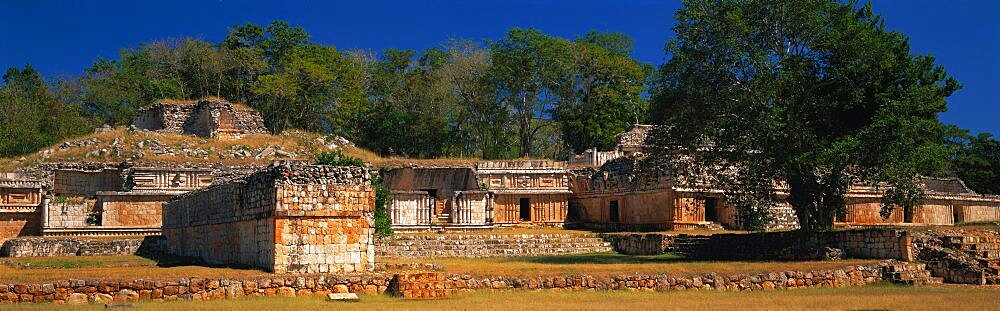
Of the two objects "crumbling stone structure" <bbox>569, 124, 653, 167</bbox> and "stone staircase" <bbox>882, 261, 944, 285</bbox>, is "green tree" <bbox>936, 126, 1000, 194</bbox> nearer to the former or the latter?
"crumbling stone structure" <bbox>569, 124, 653, 167</bbox>

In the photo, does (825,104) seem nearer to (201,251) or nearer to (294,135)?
(201,251)

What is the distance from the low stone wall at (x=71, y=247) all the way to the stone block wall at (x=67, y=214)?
12.2 feet

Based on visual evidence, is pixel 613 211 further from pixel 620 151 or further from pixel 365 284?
pixel 365 284

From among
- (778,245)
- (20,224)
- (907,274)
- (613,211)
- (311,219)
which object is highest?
(613,211)

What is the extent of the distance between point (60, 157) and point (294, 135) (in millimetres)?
11799

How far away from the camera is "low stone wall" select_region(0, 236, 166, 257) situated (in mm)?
31484

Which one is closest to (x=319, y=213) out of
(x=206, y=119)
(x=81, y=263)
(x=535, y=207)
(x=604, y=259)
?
(x=81, y=263)

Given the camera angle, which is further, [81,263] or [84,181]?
[84,181]

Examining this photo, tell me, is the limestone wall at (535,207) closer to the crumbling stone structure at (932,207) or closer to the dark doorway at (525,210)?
the dark doorway at (525,210)

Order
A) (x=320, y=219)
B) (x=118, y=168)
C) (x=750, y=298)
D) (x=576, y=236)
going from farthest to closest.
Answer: (x=118, y=168) < (x=576, y=236) < (x=320, y=219) < (x=750, y=298)

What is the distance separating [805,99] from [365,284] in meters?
14.4

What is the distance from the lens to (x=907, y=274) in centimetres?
2161

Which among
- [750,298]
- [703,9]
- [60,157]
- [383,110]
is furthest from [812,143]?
[383,110]

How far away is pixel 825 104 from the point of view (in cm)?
2684
